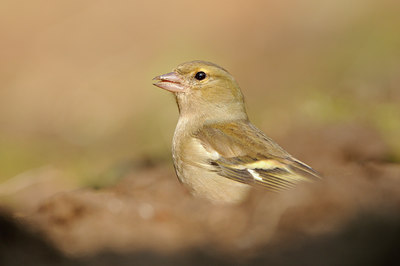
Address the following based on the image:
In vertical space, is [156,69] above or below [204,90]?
above

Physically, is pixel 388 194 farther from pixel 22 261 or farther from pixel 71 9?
pixel 71 9

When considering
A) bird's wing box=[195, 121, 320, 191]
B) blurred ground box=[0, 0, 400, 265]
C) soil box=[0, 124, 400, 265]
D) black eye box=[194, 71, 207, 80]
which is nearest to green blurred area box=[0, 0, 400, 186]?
blurred ground box=[0, 0, 400, 265]

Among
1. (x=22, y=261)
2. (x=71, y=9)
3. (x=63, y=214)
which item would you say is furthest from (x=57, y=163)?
(x=71, y=9)

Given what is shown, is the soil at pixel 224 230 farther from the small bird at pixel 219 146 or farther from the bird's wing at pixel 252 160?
the bird's wing at pixel 252 160

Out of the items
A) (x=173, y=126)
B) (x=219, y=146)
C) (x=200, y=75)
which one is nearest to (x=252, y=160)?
(x=219, y=146)

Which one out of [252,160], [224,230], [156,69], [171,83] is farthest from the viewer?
[156,69]

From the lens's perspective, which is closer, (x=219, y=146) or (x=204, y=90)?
(x=219, y=146)

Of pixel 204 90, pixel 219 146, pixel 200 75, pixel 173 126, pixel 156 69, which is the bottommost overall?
pixel 219 146

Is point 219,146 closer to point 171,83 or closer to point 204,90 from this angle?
point 204,90

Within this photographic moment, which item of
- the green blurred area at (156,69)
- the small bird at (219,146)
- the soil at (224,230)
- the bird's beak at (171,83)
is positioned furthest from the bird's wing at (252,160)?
the green blurred area at (156,69)
